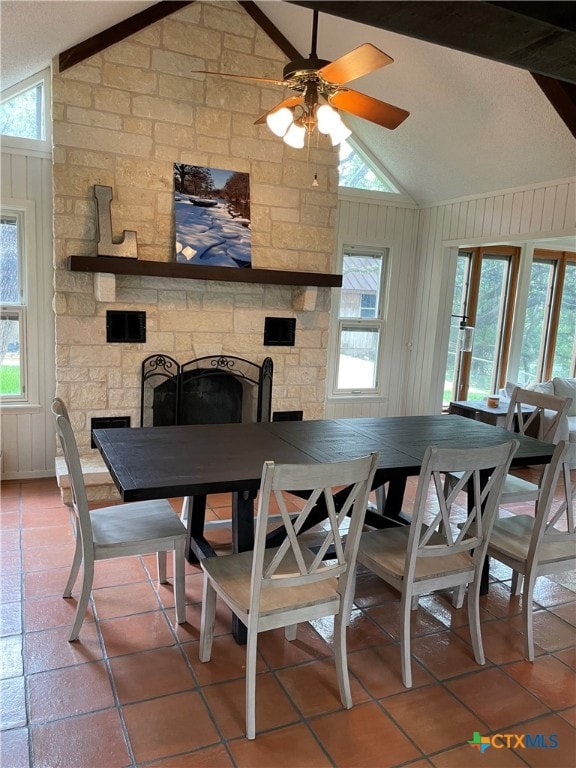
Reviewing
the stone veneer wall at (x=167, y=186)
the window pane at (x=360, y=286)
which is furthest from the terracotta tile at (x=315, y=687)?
the window pane at (x=360, y=286)

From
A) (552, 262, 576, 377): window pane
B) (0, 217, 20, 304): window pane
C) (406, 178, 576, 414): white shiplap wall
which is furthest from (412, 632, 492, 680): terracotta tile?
(552, 262, 576, 377): window pane

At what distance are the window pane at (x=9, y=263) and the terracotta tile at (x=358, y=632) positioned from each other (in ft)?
10.4

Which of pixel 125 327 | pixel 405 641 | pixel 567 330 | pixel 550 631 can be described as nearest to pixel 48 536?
pixel 125 327

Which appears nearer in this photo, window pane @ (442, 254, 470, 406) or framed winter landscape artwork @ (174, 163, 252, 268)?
framed winter landscape artwork @ (174, 163, 252, 268)

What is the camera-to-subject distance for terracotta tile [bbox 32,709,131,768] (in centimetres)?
173

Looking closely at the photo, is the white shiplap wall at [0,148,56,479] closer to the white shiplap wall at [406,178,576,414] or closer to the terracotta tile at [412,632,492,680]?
the terracotta tile at [412,632,492,680]

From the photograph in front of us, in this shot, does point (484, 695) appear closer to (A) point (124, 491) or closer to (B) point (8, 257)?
(A) point (124, 491)

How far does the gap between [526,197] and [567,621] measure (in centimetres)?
308

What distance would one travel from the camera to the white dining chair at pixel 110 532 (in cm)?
221

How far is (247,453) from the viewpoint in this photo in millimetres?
2525

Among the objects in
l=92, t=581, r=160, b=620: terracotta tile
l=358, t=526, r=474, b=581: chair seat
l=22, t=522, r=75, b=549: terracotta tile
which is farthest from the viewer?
l=22, t=522, r=75, b=549: terracotta tile

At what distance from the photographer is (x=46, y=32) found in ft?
10.8

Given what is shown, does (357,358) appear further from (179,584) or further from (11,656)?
(11,656)

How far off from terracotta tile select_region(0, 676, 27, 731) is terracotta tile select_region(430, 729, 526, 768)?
1394mm
